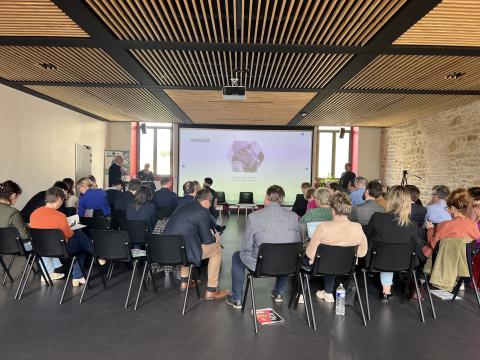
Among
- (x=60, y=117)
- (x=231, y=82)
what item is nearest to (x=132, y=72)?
(x=231, y=82)

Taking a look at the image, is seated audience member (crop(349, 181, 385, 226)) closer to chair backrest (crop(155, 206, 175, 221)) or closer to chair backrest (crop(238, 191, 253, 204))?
chair backrest (crop(155, 206, 175, 221))

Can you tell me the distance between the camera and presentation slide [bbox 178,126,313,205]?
489 inches

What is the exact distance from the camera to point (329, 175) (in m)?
13.5

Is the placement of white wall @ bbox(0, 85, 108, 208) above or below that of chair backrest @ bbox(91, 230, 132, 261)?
above

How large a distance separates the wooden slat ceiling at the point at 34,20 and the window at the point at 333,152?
1039cm

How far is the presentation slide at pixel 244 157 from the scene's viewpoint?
40.7ft

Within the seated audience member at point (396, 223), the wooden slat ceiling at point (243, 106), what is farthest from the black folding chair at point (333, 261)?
the wooden slat ceiling at point (243, 106)

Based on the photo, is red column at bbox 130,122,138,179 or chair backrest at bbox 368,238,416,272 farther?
red column at bbox 130,122,138,179

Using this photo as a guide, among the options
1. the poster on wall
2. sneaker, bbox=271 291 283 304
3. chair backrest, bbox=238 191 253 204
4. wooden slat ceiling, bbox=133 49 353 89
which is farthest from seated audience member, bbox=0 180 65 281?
the poster on wall

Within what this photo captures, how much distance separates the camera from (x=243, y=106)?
8953 millimetres

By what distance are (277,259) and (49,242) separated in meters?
2.40

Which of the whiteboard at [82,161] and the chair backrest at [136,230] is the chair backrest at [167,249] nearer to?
the chair backrest at [136,230]

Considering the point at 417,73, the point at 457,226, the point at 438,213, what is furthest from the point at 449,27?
the point at 438,213

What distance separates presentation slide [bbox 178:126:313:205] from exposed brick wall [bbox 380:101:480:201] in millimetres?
2689
